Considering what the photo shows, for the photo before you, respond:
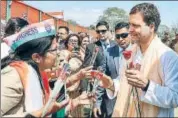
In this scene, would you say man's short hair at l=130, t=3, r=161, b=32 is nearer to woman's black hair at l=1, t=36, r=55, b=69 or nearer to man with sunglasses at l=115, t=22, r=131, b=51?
woman's black hair at l=1, t=36, r=55, b=69

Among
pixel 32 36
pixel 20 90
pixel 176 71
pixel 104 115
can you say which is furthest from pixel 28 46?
pixel 104 115

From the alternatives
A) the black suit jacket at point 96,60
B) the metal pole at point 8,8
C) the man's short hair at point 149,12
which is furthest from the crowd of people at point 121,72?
the metal pole at point 8,8

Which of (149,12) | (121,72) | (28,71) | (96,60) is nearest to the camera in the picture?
(28,71)

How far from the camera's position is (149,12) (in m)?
2.83

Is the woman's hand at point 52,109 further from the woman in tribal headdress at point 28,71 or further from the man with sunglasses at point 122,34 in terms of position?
the man with sunglasses at point 122,34

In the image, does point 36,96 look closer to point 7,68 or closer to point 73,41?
point 7,68

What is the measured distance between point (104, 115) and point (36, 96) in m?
3.10

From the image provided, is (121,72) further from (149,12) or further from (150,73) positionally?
(149,12)

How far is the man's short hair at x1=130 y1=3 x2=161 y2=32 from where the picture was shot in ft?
9.24

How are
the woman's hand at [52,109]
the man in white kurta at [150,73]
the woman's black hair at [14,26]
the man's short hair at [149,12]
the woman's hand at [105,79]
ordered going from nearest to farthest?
the woman's hand at [52,109] < the man in white kurta at [150,73] < the man's short hair at [149,12] < the woman's hand at [105,79] < the woman's black hair at [14,26]

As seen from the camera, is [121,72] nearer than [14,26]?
Yes

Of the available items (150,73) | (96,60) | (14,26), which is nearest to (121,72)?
(150,73)

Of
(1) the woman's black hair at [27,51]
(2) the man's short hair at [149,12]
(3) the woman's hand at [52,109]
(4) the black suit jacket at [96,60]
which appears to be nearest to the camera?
(3) the woman's hand at [52,109]

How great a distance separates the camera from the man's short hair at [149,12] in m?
2.82
